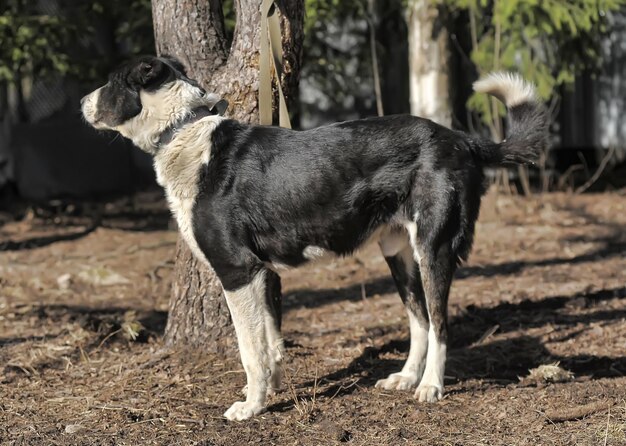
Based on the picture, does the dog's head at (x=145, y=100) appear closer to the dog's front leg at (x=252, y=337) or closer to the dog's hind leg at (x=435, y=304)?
the dog's front leg at (x=252, y=337)

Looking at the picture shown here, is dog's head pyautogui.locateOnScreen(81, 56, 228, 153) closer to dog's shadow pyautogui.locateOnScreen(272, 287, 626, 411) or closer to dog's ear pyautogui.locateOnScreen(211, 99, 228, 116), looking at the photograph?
dog's ear pyautogui.locateOnScreen(211, 99, 228, 116)

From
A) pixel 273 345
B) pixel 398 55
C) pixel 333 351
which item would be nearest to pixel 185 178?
pixel 273 345

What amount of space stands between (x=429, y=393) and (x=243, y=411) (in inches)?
41.1

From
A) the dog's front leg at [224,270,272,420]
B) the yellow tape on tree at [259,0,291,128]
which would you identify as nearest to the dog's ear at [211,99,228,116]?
the yellow tape on tree at [259,0,291,128]

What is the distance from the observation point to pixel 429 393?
5.08 m

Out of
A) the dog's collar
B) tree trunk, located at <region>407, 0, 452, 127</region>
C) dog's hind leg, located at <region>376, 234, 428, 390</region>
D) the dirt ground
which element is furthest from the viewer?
tree trunk, located at <region>407, 0, 452, 127</region>

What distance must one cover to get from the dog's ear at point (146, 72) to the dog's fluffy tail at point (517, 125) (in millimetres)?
1776

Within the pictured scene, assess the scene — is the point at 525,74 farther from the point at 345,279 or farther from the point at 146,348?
the point at 146,348

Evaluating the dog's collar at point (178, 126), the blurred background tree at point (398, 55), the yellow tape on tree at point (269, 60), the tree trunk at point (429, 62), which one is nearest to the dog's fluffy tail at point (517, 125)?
the yellow tape on tree at point (269, 60)

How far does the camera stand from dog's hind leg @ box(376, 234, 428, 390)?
17.7 ft

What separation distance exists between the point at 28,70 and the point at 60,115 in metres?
2.24

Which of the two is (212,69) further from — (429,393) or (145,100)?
(429,393)

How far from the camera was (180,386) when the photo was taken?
5.43 m

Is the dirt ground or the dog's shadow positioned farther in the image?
the dog's shadow
